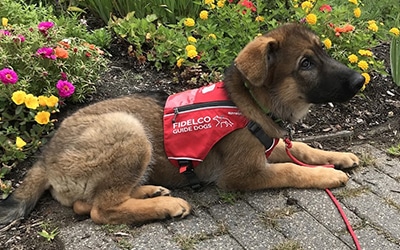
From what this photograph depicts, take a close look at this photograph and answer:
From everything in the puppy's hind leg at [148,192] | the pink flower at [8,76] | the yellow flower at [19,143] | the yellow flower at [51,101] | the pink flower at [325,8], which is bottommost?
the puppy's hind leg at [148,192]

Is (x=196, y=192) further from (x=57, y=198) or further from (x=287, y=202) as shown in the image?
(x=57, y=198)

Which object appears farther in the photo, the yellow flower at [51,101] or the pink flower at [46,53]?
the pink flower at [46,53]

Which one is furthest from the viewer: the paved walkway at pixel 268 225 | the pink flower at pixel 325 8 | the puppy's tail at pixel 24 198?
the pink flower at pixel 325 8

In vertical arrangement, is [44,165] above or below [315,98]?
Answer: below

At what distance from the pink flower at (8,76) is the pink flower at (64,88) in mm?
360

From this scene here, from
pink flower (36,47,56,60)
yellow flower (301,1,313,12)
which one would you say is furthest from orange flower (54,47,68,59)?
yellow flower (301,1,313,12)

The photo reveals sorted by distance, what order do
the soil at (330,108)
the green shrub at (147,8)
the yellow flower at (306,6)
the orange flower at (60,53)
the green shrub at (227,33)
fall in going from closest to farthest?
the orange flower at (60,53), the soil at (330,108), the green shrub at (227,33), the yellow flower at (306,6), the green shrub at (147,8)

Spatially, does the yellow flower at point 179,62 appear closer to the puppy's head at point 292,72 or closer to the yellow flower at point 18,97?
the puppy's head at point 292,72

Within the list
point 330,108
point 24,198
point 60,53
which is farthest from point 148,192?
point 330,108

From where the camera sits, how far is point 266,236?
Answer: 11.8ft

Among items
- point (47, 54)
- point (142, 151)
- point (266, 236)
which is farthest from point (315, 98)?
point (47, 54)

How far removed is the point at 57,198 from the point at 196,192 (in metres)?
1.05

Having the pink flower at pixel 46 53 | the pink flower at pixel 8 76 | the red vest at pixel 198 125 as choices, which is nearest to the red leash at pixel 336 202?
the red vest at pixel 198 125

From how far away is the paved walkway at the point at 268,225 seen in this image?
Answer: 11.5ft
